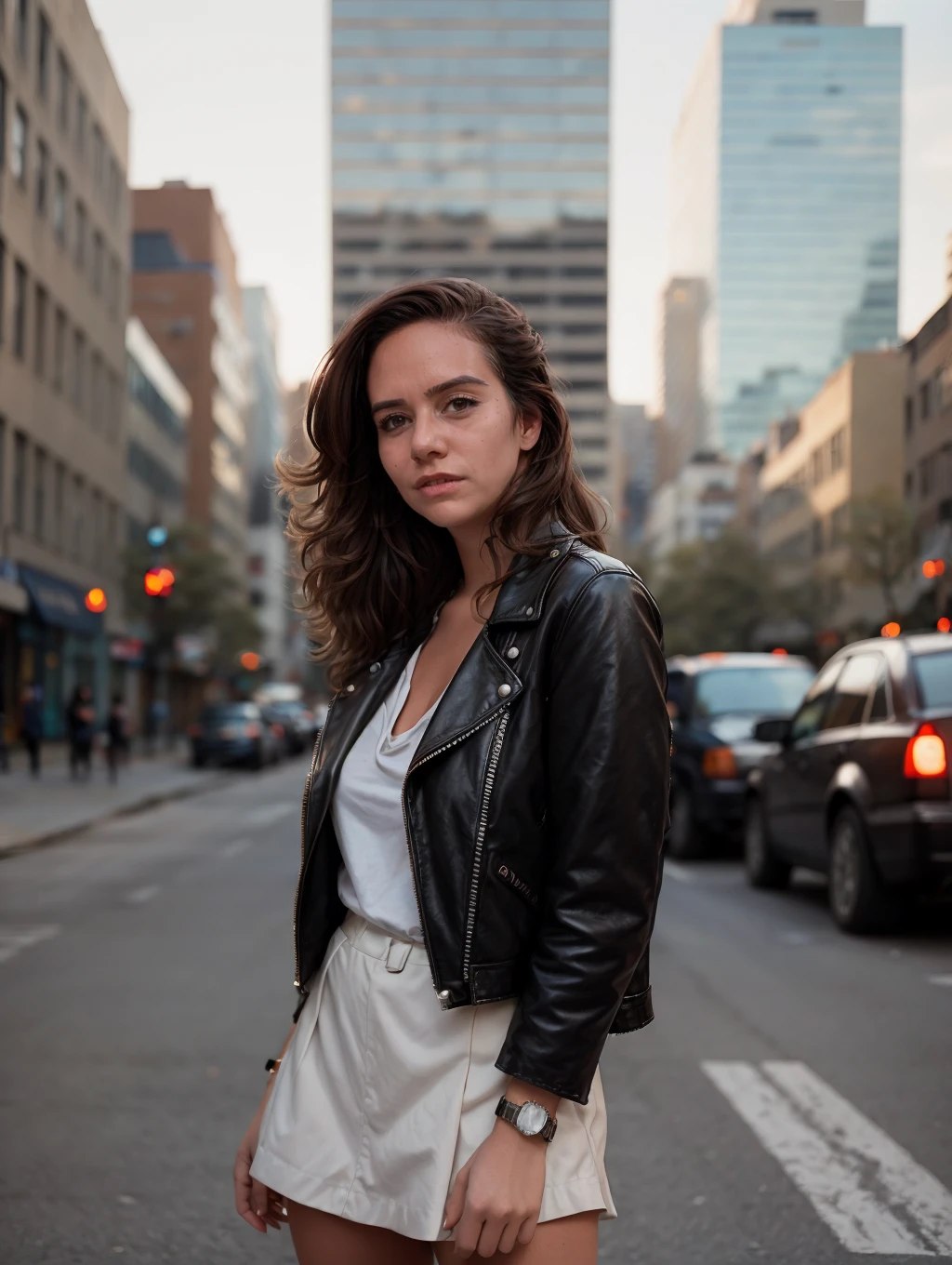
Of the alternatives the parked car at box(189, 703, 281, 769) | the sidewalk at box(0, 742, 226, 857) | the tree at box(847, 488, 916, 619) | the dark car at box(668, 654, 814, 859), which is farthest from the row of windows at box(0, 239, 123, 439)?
the dark car at box(668, 654, 814, 859)

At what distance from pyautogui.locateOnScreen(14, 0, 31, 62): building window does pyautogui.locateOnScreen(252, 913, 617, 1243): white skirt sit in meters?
35.4

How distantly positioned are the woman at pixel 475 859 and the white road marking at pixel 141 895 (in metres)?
9.19

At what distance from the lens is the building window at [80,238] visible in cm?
4278

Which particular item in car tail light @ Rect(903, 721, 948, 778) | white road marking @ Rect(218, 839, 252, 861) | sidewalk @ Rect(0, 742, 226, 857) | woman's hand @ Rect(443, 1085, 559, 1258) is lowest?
sidewalk @ Rect(0, 742, 226, 857)

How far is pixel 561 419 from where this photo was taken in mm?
2207

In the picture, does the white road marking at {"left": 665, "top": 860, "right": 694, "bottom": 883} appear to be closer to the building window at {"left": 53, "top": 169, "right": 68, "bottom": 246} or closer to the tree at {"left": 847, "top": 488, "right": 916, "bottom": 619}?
the tree at {"left": 847, "top": 488, "right": 916, "bottom": 619}

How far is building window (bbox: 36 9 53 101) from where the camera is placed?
37.1 metres

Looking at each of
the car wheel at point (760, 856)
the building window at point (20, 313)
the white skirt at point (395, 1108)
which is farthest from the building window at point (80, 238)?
the white skirt at point (395, 1108)

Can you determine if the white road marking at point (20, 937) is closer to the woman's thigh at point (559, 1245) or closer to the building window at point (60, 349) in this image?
the woman's thigh at point (559, 1245)

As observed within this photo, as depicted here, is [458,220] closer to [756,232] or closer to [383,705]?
[756,232]

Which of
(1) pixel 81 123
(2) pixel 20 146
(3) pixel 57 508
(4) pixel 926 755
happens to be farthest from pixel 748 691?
(1) pixel 81 123

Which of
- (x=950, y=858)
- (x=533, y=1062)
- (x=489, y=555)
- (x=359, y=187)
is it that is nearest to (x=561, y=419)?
(x=489, y=555)

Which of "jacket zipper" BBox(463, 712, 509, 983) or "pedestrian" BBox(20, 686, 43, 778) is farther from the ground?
"jacket zipper" BBox(463, 712, 509, 983)

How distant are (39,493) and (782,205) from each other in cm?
10639
